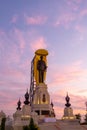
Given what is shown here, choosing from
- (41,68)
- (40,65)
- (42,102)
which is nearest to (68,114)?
(42,102)

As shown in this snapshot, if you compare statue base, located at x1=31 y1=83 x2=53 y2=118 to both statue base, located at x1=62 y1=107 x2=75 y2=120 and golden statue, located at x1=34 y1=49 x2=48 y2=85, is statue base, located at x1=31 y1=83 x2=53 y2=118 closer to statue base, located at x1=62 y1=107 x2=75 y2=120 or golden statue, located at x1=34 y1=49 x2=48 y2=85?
golden statue, located at x1=34 y1=49 x2=48 y2=85

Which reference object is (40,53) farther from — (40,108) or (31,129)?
→ (31,129)

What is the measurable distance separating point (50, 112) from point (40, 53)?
52.4 feet

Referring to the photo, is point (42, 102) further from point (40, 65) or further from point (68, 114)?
point (40, 65)

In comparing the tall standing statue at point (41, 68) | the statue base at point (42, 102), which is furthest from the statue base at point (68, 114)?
the tall standing statue at point (41, 68)

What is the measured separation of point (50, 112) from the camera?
5075cm

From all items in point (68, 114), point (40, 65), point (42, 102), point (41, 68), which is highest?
point (40, 65)

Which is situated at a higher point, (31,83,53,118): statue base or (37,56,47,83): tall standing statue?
(37,56,47,83): tall standing statue

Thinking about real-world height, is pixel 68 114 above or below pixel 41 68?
below

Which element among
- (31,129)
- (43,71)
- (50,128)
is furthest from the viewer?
(43,71)

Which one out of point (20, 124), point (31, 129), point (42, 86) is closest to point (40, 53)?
point (42, 86)

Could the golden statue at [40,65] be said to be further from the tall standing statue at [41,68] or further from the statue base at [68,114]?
the statue base at [68,114]

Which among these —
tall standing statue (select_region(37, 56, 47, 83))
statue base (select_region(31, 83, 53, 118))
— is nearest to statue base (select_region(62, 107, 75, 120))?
statue base (select_region(31, 83, 53, 118))

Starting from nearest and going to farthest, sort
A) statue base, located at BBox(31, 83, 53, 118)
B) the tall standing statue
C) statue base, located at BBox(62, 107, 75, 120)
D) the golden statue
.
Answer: statue base, located at BBox(62, 107, 75, 120) < statue base, located at BBox(31, 83, 53, 118) < the tall standing statue < the golden statue
